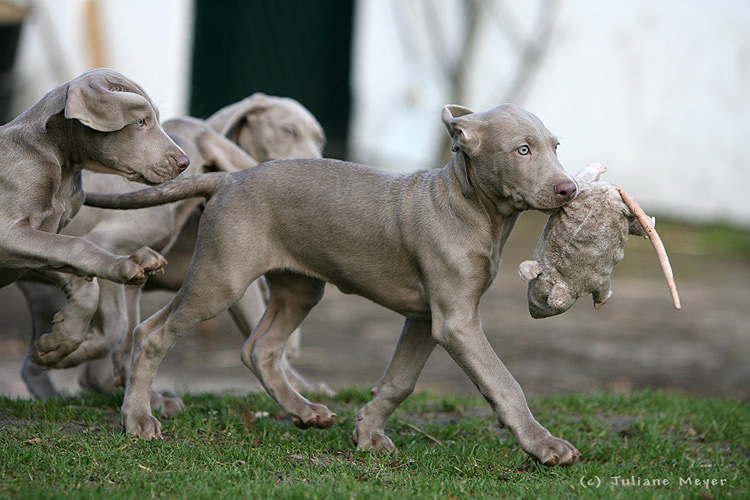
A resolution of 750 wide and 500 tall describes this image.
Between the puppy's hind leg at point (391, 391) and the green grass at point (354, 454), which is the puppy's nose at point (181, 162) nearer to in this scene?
the green grass at point (354, 454)

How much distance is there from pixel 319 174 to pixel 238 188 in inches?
15.7

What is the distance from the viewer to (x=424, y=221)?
4.45 meters

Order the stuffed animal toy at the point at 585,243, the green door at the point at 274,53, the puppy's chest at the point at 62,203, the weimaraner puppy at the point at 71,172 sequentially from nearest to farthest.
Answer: the weimaraner puppy at the point at 71,172 < the stuffed animal toy at the point at 585,243 < the puppy's chest at the point at 62,203 < the green door at the point at 274,53

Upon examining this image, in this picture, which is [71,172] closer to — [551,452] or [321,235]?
[321,235]

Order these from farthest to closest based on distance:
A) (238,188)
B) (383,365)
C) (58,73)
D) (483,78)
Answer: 1. (483,78)
2. (58,73)
3. (383,365)
4. (238,188)

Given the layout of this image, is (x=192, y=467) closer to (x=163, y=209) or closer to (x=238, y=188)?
(x=238, y=188)

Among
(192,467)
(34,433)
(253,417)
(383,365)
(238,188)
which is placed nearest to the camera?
(192,467)

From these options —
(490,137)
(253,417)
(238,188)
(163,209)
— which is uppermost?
(490,137)

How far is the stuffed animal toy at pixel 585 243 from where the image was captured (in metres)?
4.22

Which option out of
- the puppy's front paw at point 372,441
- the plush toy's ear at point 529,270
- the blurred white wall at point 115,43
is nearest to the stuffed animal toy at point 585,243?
the plush toy's ear at point 529,270

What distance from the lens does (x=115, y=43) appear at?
13336mm

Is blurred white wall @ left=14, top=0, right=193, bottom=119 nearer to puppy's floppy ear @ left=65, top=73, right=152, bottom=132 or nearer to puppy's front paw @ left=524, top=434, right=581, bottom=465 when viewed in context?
puppy's floppy ear @ left=65, top=73, right=152, bottom=132

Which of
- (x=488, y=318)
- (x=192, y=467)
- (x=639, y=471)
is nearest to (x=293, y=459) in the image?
(x=192, y=467)

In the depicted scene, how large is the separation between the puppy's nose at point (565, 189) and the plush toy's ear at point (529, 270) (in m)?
0.34
